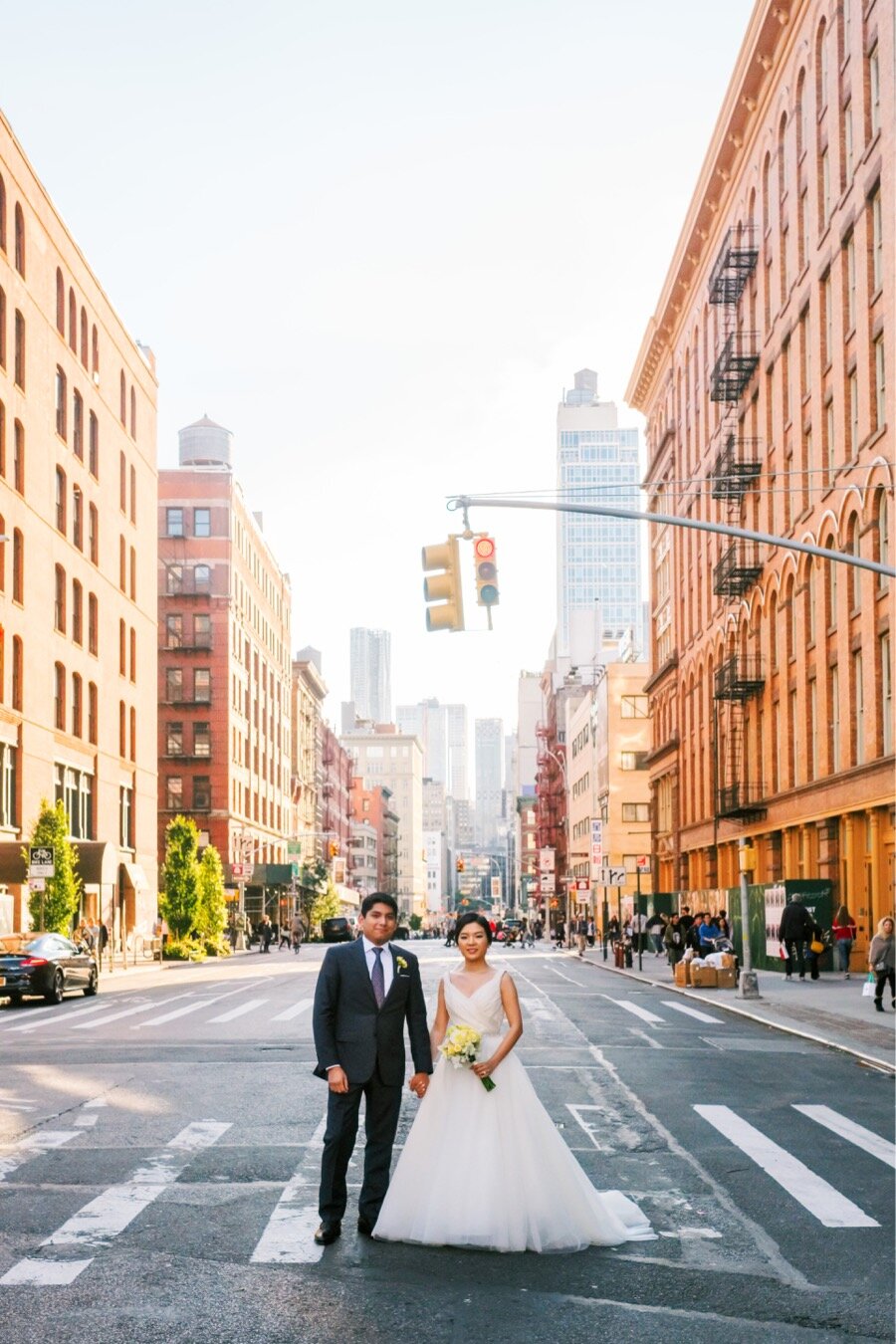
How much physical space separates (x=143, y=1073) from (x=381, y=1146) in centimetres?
962

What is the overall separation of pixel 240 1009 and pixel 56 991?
17.8 ft

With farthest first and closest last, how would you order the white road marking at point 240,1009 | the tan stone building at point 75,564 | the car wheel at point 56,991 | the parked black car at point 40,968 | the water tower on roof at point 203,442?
the water tower on roof at point 203,442, the tan stone building at point 75,564, the car wheel at point 56,991, the parked black car at point 40,968, the white road marking at point 240,1009

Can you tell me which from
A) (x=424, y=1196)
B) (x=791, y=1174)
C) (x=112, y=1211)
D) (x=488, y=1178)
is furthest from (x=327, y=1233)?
(x=791, y=1174)

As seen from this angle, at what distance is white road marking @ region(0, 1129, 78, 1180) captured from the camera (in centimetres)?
1175

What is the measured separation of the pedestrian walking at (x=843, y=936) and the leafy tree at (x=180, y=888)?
34.7 meters

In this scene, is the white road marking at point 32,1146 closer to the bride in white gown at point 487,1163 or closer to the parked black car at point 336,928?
the bride in white gown at point 487,1163

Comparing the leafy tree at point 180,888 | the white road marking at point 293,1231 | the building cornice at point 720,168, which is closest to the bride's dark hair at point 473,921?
the white road marking at point 293,1231

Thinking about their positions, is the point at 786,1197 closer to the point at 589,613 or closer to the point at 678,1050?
the point at 678,1050

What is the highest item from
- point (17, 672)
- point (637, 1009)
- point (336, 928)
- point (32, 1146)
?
point (17, 672)

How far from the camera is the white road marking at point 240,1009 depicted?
87.5 feet

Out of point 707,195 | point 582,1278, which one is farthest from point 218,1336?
point 707,195

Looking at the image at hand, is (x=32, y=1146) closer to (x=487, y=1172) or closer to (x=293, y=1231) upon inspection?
(x=293, y=1231)

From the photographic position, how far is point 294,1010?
28469 millimetres

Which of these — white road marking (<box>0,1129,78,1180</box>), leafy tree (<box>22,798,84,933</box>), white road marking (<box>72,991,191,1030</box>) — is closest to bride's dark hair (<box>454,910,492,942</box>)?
white road marking (<box>0,1129,78,1180</box>)
